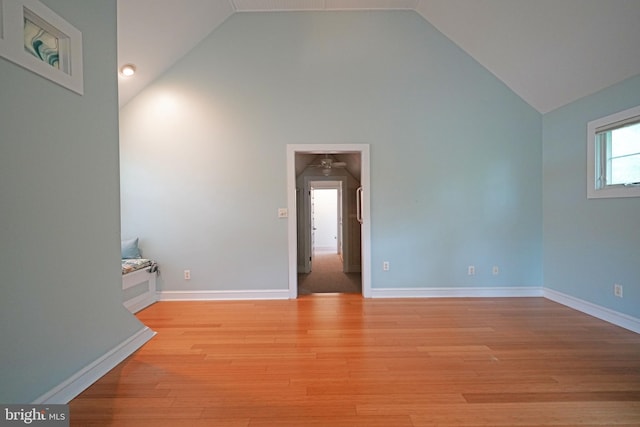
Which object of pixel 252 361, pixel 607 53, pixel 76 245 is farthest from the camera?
pixel 607 53

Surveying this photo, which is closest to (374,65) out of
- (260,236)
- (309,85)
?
(309,85)

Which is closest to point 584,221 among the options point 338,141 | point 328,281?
point 338,141

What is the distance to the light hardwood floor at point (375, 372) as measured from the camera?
1.45 metres

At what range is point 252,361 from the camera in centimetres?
198

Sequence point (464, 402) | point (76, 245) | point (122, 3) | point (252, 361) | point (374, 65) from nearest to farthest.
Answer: point (464, 402) → point (76, 245) → point (252, 361) → point (122, 3) → point (374, 65)

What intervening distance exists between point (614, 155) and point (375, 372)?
3.15m

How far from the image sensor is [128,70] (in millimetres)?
3043

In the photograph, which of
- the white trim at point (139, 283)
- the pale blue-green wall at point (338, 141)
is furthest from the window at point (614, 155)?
the white trim at point (139, 283)

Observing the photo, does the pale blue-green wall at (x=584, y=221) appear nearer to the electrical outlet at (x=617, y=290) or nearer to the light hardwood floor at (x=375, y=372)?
the electrical outlet at (x=617, y=290)

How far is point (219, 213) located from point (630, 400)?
3.70 m

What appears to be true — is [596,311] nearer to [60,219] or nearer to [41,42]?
[60,219]

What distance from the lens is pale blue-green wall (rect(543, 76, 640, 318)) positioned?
249cm

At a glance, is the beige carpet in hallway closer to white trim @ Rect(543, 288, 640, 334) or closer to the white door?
white trim @ Rect(543, 288, 640, 334)

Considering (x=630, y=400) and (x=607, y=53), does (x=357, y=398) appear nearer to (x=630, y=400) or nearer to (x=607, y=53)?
(x=630, y=400)
